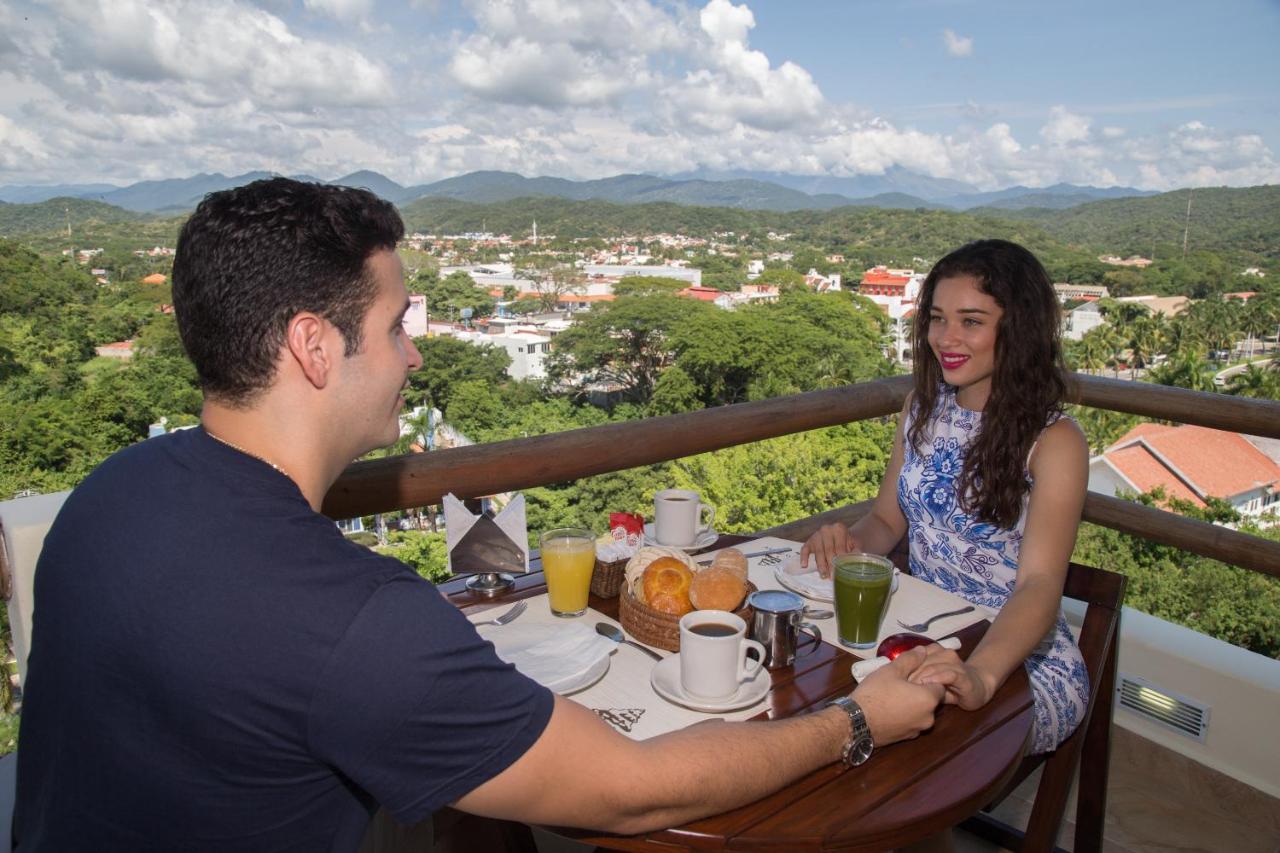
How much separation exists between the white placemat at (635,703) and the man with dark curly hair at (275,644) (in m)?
0.16

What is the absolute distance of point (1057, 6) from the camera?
164 feet

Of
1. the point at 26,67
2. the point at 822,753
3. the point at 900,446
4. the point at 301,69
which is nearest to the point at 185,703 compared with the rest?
the point at 822,753

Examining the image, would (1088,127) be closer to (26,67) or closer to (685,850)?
(26,67)

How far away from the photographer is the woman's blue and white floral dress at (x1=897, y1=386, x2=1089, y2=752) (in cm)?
147

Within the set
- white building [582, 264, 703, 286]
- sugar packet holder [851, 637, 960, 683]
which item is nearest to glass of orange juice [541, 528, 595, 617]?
sugar packet holder [851, 637, 960, 683]

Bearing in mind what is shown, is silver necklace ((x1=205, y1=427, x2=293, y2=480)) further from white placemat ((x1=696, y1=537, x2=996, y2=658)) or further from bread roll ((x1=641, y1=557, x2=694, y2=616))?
white placemat ((x1=696, y1=537, x2=996, y2=658))

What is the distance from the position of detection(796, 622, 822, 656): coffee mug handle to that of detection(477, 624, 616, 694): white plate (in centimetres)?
30

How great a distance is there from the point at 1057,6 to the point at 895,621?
6108cm

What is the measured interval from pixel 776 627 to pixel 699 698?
0.57ft

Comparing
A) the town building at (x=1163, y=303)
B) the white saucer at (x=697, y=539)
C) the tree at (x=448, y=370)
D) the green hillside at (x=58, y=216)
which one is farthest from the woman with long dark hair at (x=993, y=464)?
the town building at (x=1163, y=303)

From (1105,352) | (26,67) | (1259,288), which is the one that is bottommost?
(1105,352)

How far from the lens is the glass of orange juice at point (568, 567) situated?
4.07 ft

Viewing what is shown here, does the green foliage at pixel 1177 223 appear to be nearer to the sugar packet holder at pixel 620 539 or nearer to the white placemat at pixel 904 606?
the white placemat at pixel 904 606

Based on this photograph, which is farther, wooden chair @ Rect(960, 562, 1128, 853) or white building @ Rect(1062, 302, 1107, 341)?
white building @ Rect(1062, 302, 1107, 341)
